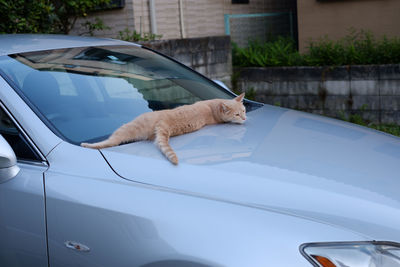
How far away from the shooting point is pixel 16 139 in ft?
7.55

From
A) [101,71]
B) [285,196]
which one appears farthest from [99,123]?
[285,196]

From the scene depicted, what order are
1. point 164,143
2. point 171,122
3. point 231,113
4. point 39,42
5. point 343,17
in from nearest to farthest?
point 164,143
point 171,122
point 231,113
point 39,42
point 343,17

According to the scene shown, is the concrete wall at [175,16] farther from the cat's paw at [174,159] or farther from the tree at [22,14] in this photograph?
the cat's paw at [174,159]

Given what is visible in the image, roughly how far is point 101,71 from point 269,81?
193 inches

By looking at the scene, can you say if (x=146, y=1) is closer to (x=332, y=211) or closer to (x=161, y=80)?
(x=161, y=80)

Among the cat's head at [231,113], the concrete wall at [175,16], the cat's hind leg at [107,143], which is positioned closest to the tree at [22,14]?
the concrete wall at [175,16]

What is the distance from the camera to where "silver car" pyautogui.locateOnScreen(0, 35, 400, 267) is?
67.2 inches

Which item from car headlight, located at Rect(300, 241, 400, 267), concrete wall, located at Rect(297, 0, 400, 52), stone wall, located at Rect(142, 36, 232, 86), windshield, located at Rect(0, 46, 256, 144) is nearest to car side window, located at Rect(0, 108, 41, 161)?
windshield, located at Rect(0, 46, 256, 144)

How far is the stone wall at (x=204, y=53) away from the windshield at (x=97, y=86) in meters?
3.08

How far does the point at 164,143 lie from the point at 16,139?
2.30ft

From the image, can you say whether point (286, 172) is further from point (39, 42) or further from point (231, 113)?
point (39, 42)

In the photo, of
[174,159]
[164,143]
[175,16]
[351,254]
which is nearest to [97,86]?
[164,143]

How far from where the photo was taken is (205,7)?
9438mm

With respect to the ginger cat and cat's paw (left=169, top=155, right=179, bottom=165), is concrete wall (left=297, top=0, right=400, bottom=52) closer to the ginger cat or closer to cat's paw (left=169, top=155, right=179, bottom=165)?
the ginger cat
